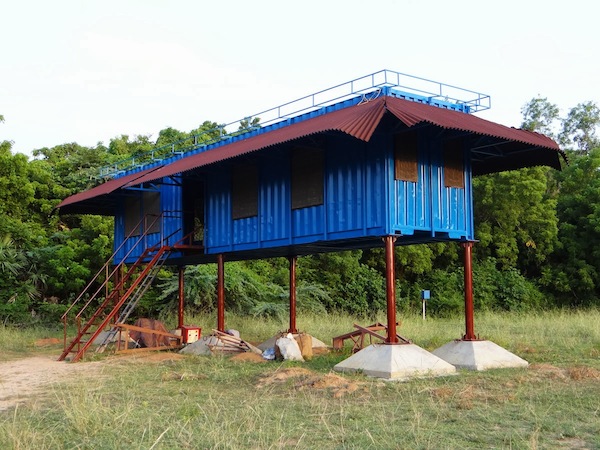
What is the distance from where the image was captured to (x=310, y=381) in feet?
40.2

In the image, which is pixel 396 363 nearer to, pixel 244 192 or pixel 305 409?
pixel 305 409

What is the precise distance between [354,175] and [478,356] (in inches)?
189

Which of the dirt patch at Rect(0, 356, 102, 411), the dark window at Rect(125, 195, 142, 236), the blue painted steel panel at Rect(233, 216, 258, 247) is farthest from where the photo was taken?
the dark window at Rect(125, 195, 142, 236)

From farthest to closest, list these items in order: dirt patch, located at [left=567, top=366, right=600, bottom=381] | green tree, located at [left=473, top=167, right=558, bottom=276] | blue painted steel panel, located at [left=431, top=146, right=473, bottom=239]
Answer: green tree, located at [left=473, top=167, right=558, bottom=276]
blue painted steel panel, located at [left=431, top=146, right=473, bottom=239]
dirt patch, located at [left=567, top=366, right=600, bottom=381]

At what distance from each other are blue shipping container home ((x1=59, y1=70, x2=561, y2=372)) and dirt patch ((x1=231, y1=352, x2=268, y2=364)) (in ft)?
8.72

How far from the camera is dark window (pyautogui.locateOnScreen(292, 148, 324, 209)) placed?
659 inches

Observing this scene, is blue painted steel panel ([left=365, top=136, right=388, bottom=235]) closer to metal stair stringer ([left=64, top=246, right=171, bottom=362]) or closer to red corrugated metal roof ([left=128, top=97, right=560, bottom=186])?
red corrugated metal roof ([left=128, top=97, right=560, bottom=186])

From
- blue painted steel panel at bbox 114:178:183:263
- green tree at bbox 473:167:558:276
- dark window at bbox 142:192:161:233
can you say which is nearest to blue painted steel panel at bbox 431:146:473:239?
blue painted steel panel at bbox 114:178:183:263

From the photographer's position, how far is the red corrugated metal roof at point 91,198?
23.2 meters

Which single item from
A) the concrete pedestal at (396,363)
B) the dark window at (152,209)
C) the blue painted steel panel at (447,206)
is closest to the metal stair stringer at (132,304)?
the dark window at (152,209)

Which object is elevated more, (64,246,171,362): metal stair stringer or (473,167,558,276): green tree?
(473,167,558,276): green tree

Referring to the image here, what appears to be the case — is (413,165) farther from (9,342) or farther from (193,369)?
(9,342)

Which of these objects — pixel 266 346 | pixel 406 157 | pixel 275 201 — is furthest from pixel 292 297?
pixel 406 157

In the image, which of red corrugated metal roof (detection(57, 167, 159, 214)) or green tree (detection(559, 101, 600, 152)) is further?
green tree (detection(559, 101, 600, 152))
